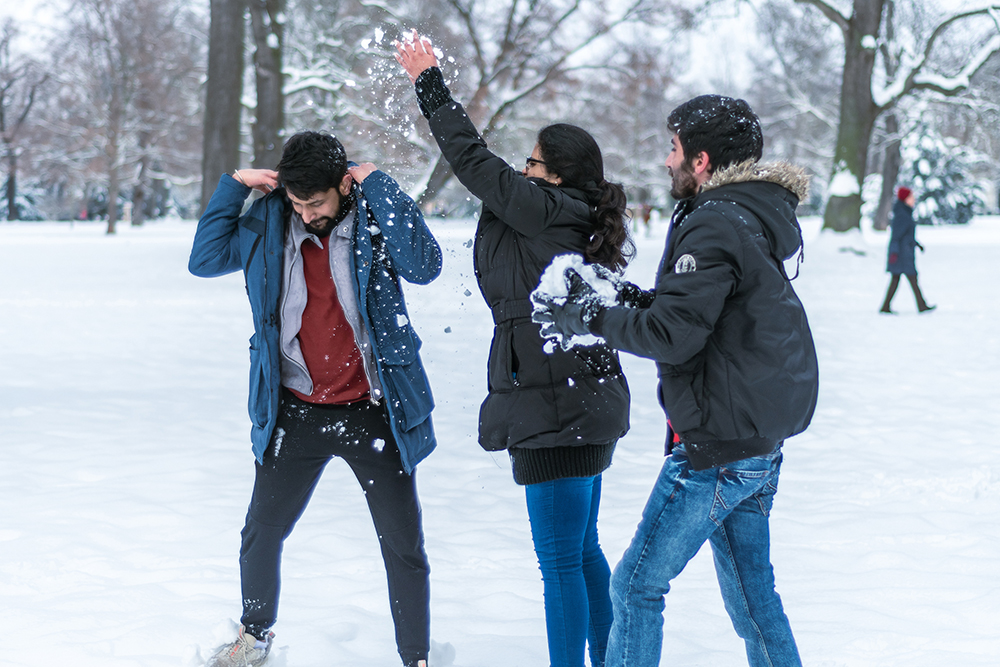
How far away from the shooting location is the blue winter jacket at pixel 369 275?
2699 millimetres

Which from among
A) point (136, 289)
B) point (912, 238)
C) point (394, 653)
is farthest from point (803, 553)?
point (136, 289)

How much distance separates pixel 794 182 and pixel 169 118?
40367 millimetres

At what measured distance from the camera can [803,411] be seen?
2.24m

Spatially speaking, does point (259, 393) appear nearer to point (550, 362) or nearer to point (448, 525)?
point (550, 362)

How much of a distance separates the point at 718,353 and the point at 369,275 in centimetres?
107

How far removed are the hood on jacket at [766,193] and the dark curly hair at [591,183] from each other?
35 cm

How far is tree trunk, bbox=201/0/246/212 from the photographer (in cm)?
1474

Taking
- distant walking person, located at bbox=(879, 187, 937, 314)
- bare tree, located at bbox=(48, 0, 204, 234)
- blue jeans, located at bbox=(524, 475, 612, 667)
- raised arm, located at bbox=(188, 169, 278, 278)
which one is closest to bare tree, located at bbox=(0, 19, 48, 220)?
bare tree, located at bbox=(48, 0, 204, 234)

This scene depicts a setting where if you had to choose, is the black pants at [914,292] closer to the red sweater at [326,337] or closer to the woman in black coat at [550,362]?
the woman in black coat at [550,362]

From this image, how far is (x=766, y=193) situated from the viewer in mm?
2230

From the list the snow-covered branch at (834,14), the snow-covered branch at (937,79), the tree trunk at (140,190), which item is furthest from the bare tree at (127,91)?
the snow-covered branch at (937,79)

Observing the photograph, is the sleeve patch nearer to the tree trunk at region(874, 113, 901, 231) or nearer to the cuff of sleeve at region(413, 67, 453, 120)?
the cuff of sleeve at region(413, 67, 453, 120)

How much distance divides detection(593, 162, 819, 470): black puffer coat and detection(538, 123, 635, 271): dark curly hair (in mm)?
312

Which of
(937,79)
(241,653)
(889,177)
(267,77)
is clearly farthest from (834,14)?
(889,177)
